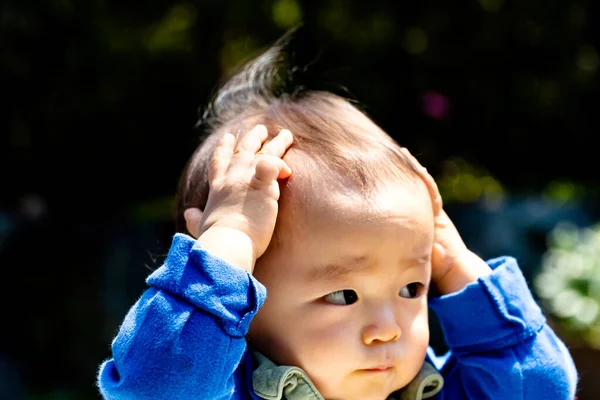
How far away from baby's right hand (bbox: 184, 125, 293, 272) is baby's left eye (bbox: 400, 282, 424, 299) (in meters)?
0.28

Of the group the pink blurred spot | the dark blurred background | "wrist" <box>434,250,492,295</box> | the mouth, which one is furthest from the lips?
the pink blurred spot

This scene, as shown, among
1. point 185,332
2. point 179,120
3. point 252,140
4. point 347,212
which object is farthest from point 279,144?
point 179,120

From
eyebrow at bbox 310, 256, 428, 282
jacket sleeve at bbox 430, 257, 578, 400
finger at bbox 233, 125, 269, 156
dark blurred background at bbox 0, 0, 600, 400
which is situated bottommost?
dark blurred background at bbox 0, 0, 600, 400

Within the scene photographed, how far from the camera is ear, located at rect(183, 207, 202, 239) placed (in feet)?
5.84

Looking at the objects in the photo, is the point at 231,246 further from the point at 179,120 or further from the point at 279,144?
the point at 179,120

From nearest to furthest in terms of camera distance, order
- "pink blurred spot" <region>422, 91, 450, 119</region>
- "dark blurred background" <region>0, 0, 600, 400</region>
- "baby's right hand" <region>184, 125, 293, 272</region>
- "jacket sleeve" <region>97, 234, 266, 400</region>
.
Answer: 1. "jacket sleeve" <region>97, 234, 266, 400</region>
2. "baby's right hand" <region>184, 125, 293, 272</region>
3. "dark blurred background" <region>0, 0, 600, 400</region>
4. "pink blurred spot" <region>422, 91, 450, 119</region>

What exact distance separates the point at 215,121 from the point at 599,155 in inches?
169

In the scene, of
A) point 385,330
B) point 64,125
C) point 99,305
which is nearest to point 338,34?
point 64,125

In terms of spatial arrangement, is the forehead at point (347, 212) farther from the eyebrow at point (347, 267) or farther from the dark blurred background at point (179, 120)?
the dark blurred background at point (179, 120)

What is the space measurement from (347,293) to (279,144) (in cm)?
31

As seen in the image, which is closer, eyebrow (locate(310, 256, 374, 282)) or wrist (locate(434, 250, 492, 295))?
eyebrow (locate(310, 256, 374, 282))

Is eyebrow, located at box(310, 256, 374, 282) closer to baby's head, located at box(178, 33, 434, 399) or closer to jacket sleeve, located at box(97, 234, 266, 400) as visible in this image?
baby's head, located at box(178, 33, 434, 399)

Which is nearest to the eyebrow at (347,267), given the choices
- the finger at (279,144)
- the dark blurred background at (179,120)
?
the finger at (279,144)

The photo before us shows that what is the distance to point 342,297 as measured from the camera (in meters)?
1.67
